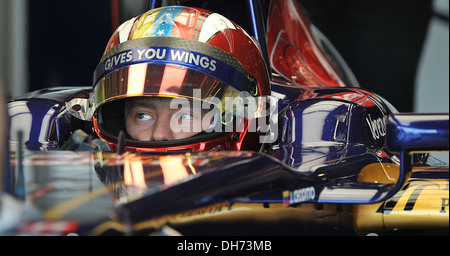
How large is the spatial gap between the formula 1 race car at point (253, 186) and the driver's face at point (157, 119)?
0.25 metres

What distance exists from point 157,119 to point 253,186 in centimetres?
72

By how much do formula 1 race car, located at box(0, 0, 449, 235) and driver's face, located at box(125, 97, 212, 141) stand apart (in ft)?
0.82

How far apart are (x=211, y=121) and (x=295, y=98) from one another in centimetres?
39

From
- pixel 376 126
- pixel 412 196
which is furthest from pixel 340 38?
pixel 412 196

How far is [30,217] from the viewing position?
2.73 ft

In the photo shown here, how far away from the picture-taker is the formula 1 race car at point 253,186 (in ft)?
2.96

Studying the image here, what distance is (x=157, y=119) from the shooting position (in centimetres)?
177

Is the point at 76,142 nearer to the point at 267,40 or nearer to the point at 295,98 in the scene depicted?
the point at 295,98

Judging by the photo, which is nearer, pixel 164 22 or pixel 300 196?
pixel 300 196

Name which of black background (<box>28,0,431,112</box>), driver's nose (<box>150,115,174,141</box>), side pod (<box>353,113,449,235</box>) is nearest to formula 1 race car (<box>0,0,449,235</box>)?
side pod (<box>353,113,449,235</box>)

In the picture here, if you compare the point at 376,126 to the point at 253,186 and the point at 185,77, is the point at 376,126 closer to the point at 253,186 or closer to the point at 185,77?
the point at 185,77

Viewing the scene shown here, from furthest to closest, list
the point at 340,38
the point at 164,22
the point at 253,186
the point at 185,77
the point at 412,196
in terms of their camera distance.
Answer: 1. the point at 340,38
2. the point at 164,22
3. the point at 185,77
4. the point at 412,196
5. the point at 253,186

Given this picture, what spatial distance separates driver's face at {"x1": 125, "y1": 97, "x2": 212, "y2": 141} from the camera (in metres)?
1.73
